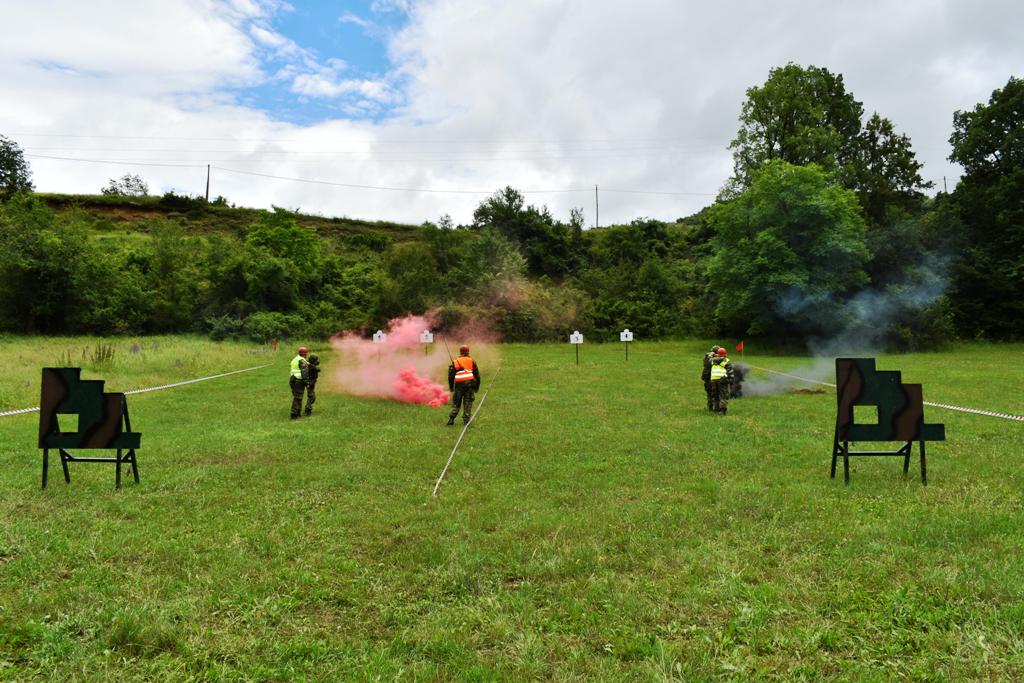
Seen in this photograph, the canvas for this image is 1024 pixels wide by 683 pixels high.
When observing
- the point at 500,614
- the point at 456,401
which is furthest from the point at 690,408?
the point at 500,614

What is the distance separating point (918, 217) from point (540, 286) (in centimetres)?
2939

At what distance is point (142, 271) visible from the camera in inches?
1928

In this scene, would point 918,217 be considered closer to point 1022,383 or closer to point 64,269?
point 1022,383

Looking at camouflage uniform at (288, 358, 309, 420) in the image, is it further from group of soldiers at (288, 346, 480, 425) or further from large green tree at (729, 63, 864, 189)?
large green tree at (729, 63, 864, 189)

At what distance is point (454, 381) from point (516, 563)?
321 inches

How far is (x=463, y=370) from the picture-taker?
1314cm

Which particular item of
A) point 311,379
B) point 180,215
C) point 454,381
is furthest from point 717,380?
point 180,215

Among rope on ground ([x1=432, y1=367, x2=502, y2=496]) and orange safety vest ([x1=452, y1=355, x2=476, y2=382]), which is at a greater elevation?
orange safety vest ([x1=452, y1=355, x2=476, y2=382])

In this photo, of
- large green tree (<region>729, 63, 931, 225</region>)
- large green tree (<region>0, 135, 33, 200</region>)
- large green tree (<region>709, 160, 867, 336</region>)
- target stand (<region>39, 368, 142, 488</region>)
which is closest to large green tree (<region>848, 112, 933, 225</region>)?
large green tree (<region>729, 63, 931, 225</region>)

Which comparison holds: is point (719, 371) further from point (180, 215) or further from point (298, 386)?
point (180, 215)

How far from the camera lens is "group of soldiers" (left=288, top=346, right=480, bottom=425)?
1309 cm

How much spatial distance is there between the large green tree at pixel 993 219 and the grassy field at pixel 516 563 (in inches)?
1548

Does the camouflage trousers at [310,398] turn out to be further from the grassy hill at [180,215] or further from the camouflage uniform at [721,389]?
the grassy hill at [180,215]

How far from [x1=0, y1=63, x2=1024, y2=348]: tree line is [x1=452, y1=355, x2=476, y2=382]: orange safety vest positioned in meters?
26.6
